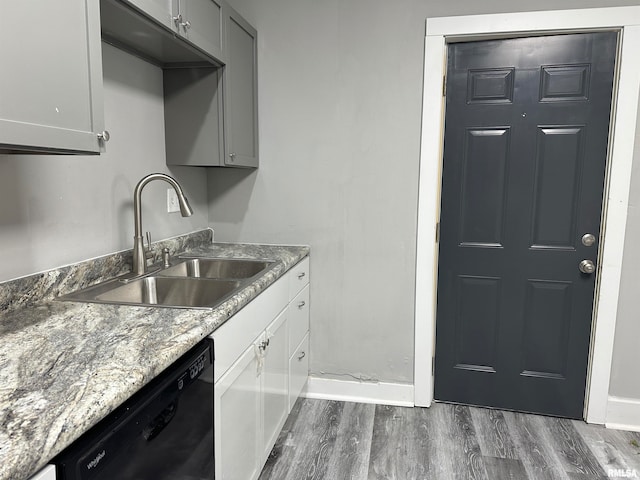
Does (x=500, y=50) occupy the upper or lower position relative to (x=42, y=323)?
upper

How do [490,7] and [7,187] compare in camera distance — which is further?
[490,7]

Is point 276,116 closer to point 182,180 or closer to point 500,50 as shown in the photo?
point 182,180

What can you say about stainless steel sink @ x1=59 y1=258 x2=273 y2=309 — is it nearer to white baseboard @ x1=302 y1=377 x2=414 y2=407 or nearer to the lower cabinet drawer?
the lower cabinet drawer

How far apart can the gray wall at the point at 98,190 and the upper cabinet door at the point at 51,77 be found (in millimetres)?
407

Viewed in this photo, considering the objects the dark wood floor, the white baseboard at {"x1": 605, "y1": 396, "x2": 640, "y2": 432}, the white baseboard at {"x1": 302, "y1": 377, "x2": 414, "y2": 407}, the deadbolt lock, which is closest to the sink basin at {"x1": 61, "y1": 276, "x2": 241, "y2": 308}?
the dark wood floor

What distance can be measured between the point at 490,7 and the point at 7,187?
2276mm

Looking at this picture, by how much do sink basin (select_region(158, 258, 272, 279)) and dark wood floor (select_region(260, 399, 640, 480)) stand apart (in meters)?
0.87

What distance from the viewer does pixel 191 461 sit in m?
1.19

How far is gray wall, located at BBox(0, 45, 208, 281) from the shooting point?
1.44 m

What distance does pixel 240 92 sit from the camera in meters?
2.35

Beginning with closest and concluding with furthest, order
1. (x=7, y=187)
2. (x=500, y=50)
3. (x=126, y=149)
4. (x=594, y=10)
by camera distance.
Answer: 1. (x=7, y=187)
2. (x=126, y=149)
3. (x=594, y=10)
4. (x=500, y=50)

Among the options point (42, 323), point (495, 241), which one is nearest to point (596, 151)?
point (495, 241)

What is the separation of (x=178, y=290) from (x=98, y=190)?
0.50 m

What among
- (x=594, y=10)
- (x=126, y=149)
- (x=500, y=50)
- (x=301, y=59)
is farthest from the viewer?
(x=301, y=59)
